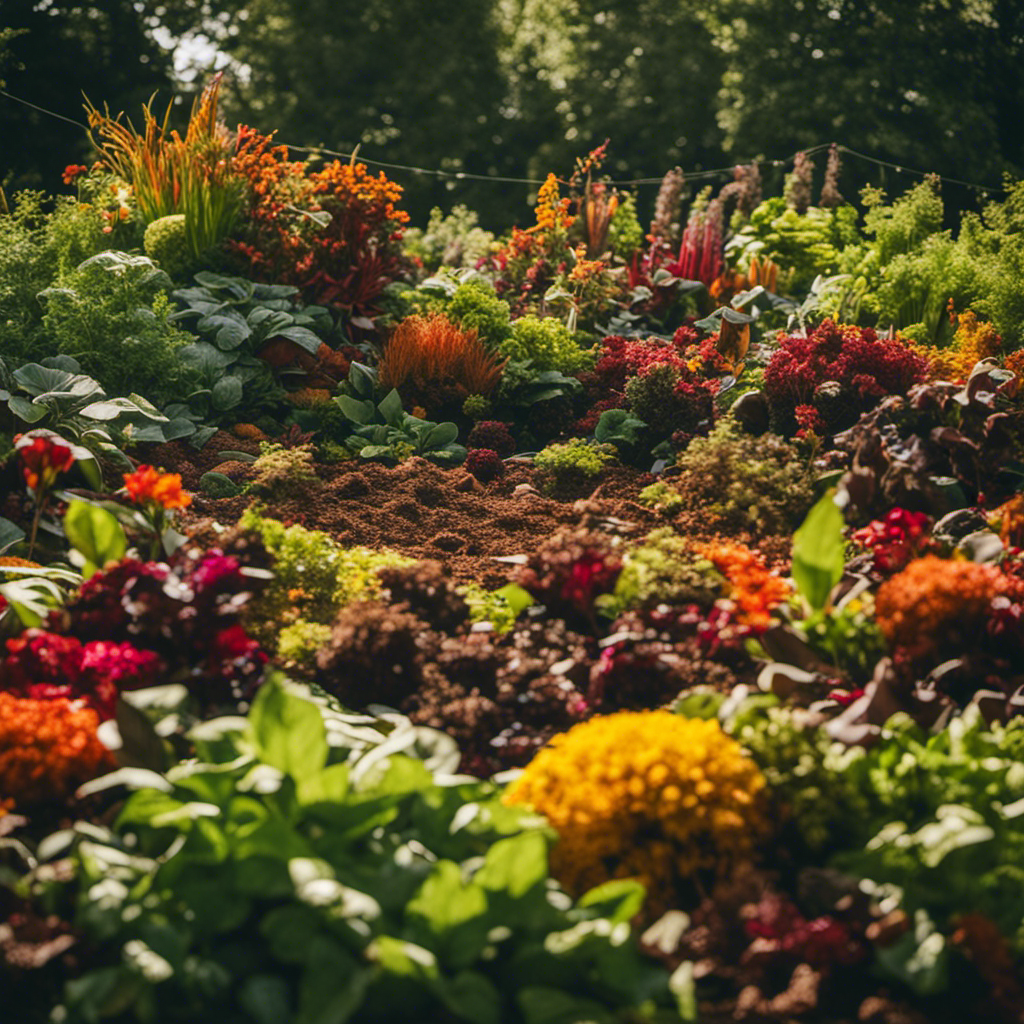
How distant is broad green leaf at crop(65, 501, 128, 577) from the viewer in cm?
290

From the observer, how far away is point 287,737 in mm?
2104

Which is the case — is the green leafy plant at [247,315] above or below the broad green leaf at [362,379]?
above

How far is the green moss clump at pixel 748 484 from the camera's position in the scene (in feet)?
12.7

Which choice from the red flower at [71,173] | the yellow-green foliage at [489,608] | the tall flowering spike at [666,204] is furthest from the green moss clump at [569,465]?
the tall flowering spike at [666,204]

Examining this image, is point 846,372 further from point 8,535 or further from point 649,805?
point 8,535

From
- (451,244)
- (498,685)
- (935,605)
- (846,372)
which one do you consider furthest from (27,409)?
(451,244)

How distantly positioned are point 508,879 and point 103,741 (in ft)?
3.23

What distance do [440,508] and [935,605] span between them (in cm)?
243

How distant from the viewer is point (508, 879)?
1919 millimetres

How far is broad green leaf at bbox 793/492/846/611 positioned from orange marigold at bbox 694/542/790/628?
16 centimetres

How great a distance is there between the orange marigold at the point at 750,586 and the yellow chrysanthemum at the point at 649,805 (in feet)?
2.56

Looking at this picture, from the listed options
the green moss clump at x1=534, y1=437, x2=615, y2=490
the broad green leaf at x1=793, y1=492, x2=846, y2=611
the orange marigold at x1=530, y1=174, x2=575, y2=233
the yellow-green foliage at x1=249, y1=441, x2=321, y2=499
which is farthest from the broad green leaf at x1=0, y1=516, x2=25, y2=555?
the orange marigold at x1=530, y1=174, x2=575, y2=233

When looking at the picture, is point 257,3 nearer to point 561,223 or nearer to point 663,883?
point 561,223

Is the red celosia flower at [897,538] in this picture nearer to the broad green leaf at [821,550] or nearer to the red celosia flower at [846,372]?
the broad green leaf at [821,550]
